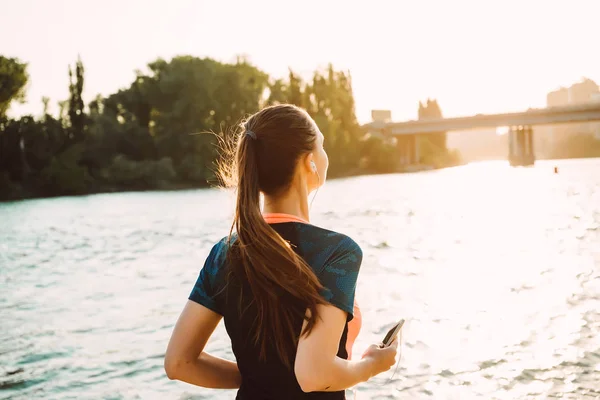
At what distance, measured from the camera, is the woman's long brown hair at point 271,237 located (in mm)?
1989

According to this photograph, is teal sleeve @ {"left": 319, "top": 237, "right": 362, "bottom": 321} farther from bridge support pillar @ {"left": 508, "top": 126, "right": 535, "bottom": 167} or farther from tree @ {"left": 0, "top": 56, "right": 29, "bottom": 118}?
bridge support pillar @ {"left": 508, "top": 126, "right": 535, "bottom": 167}

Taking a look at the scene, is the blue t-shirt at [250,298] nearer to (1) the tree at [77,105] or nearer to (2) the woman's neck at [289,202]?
(2) the woman's neck at [289,202]

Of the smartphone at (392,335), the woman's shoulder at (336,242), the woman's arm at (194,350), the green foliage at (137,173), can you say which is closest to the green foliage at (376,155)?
the green foliage at (137,173)

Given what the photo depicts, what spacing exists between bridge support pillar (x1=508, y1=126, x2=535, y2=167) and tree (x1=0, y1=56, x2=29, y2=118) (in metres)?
66.3

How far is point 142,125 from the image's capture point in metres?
72.7

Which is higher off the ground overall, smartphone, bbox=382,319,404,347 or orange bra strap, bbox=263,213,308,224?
orange bra strap, bbox=263,213,308,224

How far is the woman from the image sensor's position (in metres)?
1.95

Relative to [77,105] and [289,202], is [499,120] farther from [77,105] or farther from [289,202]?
[289,202]

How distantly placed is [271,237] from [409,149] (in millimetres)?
108003

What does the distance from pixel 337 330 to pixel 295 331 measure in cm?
16

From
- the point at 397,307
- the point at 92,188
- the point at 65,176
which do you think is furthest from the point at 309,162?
the point at 92,188

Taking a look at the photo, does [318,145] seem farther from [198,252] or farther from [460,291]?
[198,252]

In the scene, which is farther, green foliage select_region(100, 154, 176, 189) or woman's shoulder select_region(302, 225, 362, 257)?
green foliage select_region(100, 154, 176, 189)

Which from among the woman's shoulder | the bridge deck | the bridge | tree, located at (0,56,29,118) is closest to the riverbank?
tree, located at (0,56,29,118)
